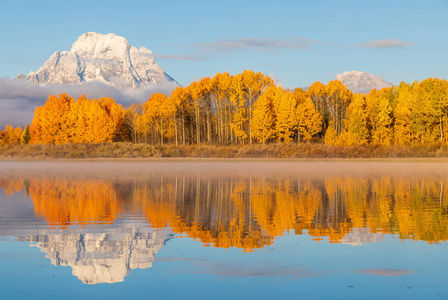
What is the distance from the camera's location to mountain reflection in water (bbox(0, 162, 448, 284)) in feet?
37.7

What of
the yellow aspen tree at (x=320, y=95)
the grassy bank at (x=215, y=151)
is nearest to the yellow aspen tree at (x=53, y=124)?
the grassy bank at (x=215, y=151)

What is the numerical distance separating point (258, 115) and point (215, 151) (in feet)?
36.2

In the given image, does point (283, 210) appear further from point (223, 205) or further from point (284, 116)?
point (284, 116)

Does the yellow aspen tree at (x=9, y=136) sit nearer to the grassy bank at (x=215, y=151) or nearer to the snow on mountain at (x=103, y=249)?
A: the grassy bank at (x=215, y=151)

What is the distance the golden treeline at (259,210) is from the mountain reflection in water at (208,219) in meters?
0.03

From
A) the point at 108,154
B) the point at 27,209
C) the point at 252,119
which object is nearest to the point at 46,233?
the point at 27,209

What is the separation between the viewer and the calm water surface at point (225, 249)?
8617 millimetres

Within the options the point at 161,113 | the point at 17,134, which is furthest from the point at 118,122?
the point at 17,134

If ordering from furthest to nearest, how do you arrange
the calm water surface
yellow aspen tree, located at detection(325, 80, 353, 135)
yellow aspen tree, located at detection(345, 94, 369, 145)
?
yellow aspen tree, located at detection(325, 80, 353, 135)
yellow aspen tree, located at detection(345, 94, 369, 145)
the calm water surface

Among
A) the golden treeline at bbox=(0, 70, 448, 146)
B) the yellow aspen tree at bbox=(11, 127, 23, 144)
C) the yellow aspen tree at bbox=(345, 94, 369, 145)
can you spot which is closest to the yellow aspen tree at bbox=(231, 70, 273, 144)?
the golden treeline at bbox=(0, 70, 448, 146)

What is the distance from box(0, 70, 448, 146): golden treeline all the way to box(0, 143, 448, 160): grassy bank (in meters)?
7.21

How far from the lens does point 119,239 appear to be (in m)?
12.8

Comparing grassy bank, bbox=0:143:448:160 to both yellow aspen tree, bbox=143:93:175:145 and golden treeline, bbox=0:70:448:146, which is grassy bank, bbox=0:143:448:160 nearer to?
golden treeline, bbox=0:70:448:146

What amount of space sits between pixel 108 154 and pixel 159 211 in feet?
216
